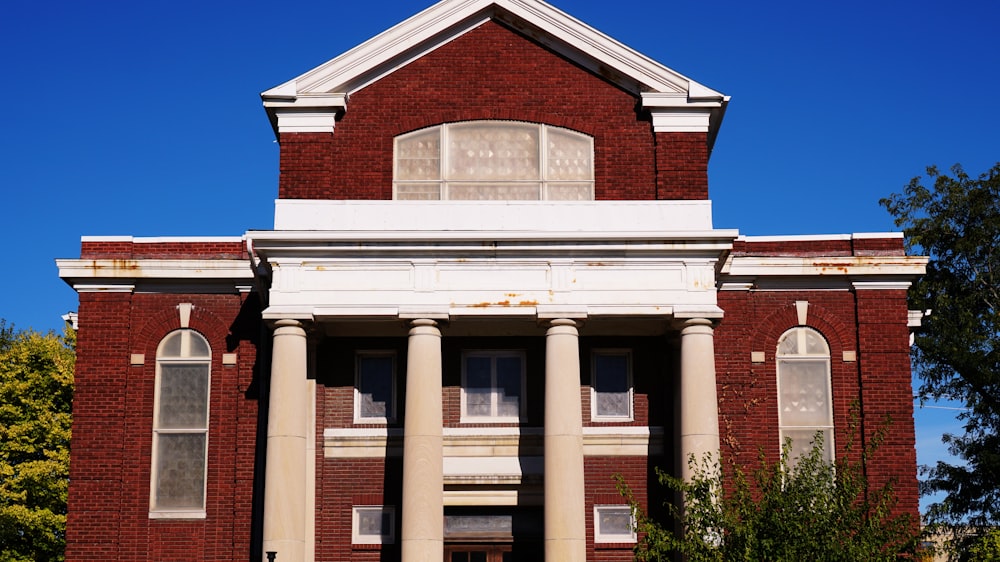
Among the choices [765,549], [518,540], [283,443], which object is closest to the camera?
[765,549]

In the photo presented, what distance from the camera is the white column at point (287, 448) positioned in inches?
934

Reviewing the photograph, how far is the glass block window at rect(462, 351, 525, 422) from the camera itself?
26.8 m

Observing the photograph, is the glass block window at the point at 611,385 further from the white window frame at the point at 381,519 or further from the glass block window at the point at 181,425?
the glass block window at the point at 181,425

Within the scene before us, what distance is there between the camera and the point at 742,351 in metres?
27.5

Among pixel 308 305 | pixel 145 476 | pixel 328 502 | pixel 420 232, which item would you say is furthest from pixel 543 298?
pixel 145 476

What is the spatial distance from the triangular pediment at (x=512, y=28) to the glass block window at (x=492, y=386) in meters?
5.79

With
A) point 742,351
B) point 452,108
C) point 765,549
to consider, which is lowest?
point 765,549

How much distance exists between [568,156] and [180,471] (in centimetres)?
1018

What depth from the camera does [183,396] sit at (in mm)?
27641

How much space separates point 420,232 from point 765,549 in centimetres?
891

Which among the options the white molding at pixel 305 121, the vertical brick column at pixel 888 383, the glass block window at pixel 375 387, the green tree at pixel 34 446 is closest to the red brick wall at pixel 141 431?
the glass block window at pixel 375 387

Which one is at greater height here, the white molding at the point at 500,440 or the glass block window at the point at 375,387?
the glass block window at the point at 375,387

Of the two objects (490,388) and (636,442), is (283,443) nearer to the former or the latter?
(490,388)

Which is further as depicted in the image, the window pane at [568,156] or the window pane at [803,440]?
the window pane at [803,440]
